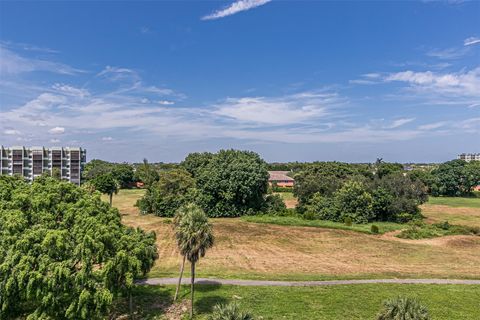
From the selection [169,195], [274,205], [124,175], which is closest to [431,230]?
[274,205]

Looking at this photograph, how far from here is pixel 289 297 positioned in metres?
22.8

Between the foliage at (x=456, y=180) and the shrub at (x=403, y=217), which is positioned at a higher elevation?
the foliage at (x=456, y=180)

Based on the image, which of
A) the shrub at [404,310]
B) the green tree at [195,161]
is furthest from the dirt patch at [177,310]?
the green tree at [195,161]

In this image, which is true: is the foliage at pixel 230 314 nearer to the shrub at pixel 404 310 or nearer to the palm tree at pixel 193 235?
the shrub at pixel 404 310

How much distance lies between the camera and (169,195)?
57406 millimetres

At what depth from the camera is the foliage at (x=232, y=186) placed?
5566 centimetres

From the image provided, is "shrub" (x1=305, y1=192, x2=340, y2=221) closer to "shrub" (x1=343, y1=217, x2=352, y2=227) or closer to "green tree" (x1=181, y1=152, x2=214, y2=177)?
"shrub" (x1=343, y1=217, x2=352, y2=227)

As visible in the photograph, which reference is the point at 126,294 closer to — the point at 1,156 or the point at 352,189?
the point at 352,189

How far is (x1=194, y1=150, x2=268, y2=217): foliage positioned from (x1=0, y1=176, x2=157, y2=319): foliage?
121 feet

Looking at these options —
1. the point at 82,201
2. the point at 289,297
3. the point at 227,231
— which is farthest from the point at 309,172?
the point at 82,201

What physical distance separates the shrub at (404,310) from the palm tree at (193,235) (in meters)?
10.7

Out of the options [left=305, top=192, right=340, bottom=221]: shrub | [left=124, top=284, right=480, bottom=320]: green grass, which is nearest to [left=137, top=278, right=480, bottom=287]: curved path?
[left=124, top=284, right=480, bottom=320]: green grass

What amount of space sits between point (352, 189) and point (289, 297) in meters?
33.5

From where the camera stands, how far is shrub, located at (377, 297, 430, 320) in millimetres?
13500
